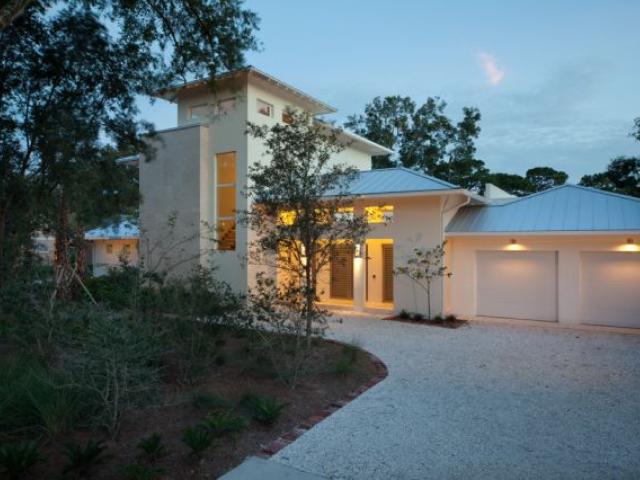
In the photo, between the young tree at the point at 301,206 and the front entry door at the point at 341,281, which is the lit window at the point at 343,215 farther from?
the front entry door at the point at 341,281

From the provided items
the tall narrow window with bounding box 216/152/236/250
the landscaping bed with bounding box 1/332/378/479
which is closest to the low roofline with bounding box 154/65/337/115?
the tall narrow window with bounding box 216/152/236/250

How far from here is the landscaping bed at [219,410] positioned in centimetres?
402

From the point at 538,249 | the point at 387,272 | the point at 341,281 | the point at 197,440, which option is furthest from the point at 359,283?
the point at 197,440

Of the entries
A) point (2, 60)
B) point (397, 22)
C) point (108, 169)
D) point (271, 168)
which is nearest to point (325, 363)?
point (271, 168)

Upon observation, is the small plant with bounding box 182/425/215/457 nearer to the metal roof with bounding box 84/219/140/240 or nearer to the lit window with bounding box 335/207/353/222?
the lit window with bounding box 335/207/353/222

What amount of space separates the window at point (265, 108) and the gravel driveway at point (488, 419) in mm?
10149

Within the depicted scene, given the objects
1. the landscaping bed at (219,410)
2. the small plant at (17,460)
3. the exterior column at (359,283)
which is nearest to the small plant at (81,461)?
the landscaping bed at (219,410)

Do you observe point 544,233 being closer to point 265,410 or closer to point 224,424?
point 265,410

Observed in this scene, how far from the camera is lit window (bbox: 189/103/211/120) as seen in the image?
16.7m

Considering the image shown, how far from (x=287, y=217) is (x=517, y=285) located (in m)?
9.28

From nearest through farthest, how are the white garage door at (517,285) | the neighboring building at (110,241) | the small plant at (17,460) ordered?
the small plant at (17,460)
the white garage door at (517,285)
the neighboring building at (110,241)

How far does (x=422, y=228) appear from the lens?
44.6ft

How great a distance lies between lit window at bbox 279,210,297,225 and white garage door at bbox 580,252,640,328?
9670mm

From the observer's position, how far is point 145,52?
966 centimetres
